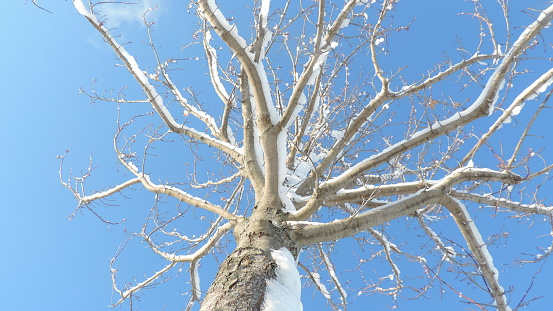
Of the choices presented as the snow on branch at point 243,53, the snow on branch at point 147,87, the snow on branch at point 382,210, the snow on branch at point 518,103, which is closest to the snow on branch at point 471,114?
the snow on branch at point 518,103

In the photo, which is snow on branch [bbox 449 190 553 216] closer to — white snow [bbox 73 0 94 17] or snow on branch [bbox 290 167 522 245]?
snow on branch [bbox 290 167 522 245]

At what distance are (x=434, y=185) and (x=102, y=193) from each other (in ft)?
12.0

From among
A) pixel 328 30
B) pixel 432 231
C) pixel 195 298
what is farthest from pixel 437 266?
pixel 195 298

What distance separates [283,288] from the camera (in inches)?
73.4

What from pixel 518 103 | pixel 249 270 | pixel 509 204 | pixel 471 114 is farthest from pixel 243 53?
pixel 509 204

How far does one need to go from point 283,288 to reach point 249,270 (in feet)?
0.68

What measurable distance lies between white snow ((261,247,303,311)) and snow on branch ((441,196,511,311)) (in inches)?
64.7

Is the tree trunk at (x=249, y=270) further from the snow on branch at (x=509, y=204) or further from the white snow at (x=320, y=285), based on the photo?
the white snow at (x=320, y=285)

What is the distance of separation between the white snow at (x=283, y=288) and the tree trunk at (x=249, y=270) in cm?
3

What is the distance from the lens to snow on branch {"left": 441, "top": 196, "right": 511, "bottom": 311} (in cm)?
300

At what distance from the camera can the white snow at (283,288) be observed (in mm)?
1703

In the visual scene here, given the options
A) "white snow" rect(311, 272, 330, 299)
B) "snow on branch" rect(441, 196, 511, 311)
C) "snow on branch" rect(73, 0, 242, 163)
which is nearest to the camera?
"snow on branch" rect(73, 0, 242, 163)

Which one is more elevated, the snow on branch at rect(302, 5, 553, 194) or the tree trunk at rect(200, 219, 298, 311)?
the snow on branch at rect(302, 5, 553, 194)

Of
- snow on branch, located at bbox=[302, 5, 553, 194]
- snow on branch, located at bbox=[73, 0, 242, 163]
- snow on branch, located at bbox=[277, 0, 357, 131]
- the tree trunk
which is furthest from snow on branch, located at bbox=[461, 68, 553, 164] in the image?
snow on branch, located at bbox=[73, 0, 242, 163]
